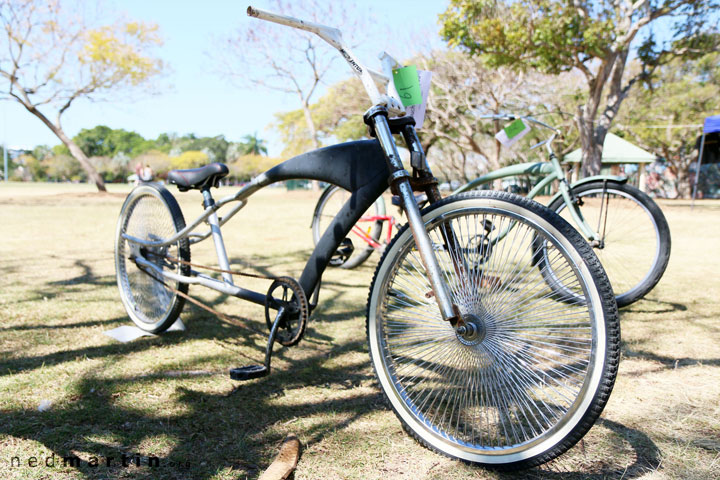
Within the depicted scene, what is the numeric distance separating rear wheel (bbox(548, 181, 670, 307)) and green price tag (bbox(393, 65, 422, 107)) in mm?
2113

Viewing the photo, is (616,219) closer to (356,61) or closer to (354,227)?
(354,227)

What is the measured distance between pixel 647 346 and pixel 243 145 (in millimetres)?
119065

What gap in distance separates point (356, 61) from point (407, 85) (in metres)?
0.25

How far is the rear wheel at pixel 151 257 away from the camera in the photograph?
9.27ft

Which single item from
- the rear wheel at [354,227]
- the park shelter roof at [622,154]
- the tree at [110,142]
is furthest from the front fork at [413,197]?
the tree at [110,142]

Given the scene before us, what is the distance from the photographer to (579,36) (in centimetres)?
1211

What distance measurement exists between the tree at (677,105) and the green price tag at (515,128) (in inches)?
897

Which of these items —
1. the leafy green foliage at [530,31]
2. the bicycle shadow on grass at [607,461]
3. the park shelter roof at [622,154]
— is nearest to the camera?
the bicycle shadow on grass at [607,461]

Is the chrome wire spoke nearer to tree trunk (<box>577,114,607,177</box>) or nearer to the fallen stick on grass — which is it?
the fallen stick on grass

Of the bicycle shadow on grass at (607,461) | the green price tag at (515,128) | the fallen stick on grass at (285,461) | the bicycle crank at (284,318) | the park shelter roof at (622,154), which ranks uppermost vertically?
the park shelter roof at (622,154)

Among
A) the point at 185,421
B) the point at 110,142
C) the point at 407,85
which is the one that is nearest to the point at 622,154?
the point at 407,85

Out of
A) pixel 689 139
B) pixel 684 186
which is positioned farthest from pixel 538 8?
pixel 684 186

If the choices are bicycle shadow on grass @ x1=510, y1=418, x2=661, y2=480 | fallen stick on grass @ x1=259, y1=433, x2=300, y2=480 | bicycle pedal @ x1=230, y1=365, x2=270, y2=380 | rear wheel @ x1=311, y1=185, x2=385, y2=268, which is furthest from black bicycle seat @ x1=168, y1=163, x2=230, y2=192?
rear wheel @ x1=311, y1=185, x2=385, y2=268

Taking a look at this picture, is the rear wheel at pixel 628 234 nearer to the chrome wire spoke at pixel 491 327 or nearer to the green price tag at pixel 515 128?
the green price tag at pixel 515 128
